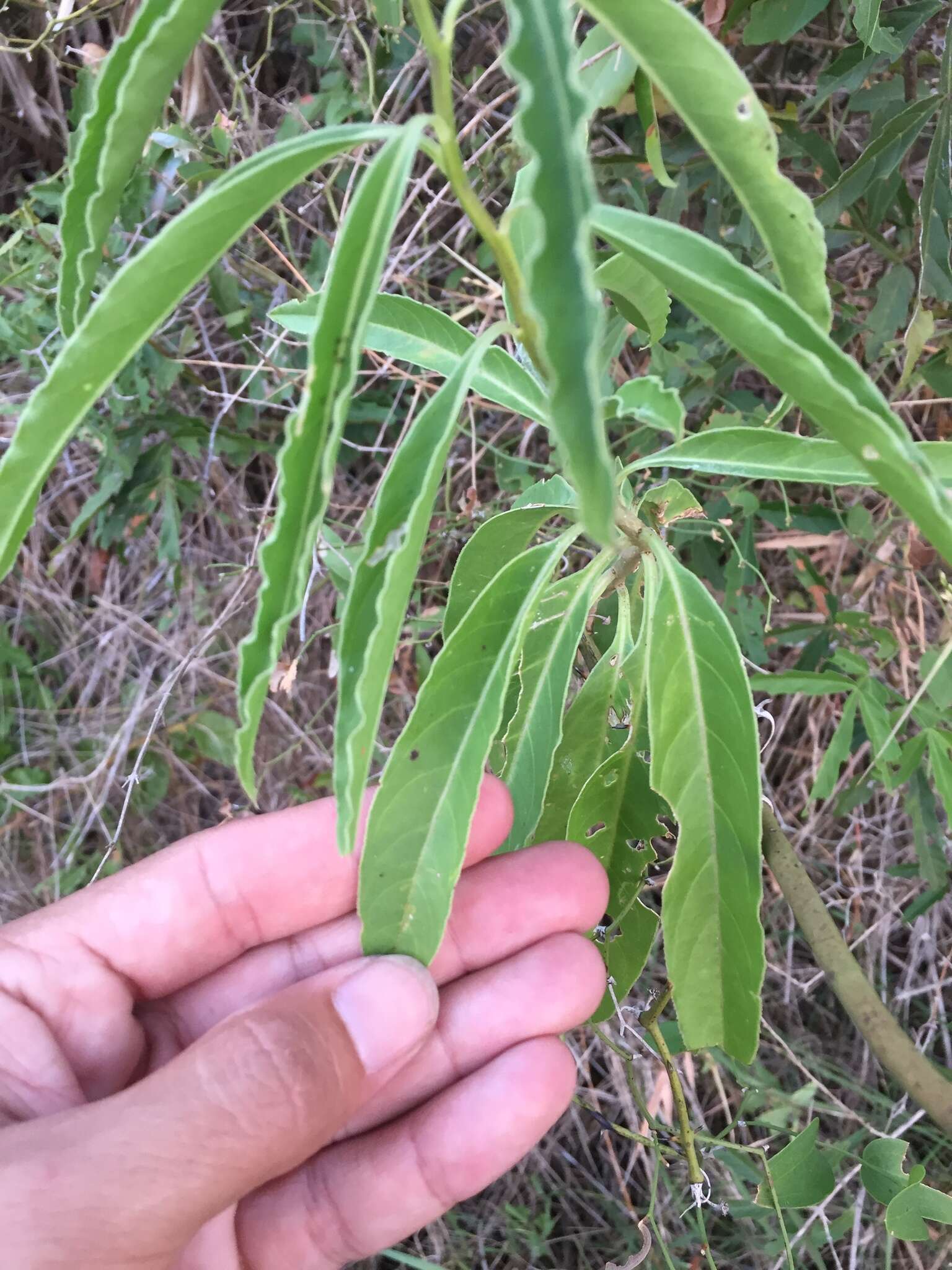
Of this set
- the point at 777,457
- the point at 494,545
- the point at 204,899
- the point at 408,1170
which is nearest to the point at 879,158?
the point at 777,457

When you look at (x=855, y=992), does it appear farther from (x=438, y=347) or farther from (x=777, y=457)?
(x=438, y=347)

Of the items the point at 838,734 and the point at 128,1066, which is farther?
the point at 838,734

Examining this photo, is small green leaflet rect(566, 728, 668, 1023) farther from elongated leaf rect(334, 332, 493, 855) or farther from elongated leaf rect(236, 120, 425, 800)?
elongated leaf rect(236, 120, 425, 800)

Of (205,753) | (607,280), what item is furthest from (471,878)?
(205,753)

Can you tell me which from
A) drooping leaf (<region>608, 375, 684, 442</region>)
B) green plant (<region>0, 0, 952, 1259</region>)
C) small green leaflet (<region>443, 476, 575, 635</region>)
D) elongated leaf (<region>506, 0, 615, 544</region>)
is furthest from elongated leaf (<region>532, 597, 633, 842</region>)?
elongated leaf (<region>506, 0, 615, 544</region>)

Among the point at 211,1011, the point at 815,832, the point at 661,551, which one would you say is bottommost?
the point at 815,832

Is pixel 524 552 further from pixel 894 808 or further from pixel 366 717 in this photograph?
pixel 894 808
